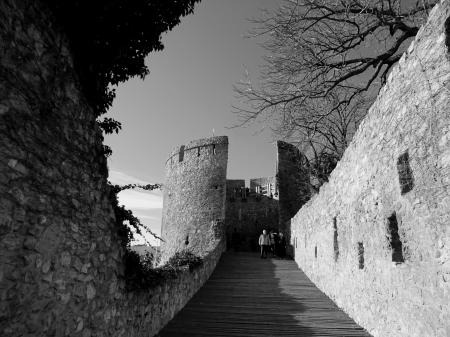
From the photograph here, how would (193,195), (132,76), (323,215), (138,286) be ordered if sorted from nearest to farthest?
(138,286)
(132,76)
(323,215)
(193,195)

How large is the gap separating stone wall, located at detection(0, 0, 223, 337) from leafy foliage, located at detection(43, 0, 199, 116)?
325 mm

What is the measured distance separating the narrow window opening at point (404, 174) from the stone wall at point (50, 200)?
3.69 m

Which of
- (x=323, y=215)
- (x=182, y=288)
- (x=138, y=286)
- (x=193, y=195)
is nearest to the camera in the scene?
(x=138, y=286)

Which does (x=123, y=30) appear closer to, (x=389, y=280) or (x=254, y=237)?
(x=389, y=280)

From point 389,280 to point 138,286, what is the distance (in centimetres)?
348

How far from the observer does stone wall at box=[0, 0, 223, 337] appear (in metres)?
2.84

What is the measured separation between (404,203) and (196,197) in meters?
15.9

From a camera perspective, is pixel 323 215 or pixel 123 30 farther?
pixel 323 215

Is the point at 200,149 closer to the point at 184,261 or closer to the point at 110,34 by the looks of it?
the point at 184,261

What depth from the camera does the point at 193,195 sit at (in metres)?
Result: 20.0

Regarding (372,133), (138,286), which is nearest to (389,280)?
(372,133)

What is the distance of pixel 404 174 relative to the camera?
442 cm

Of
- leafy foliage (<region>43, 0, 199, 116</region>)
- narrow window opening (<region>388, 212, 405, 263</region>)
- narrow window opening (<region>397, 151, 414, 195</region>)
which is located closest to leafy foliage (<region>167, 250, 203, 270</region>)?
leafy foliage (<region>43, 0, 199, 116</region>)

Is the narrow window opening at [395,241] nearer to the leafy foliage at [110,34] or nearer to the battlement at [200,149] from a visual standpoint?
the leafy foliage at [110,34]
